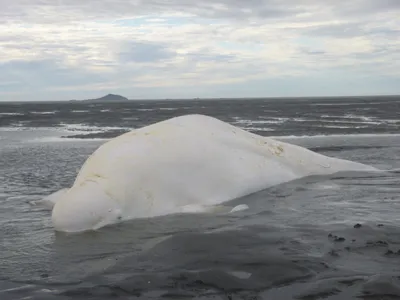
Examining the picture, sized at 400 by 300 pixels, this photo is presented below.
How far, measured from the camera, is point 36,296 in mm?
5625

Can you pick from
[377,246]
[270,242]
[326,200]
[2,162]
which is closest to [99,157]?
[270,242]

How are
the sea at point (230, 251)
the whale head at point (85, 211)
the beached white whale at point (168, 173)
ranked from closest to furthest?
the sea at point (230, 251) < the whale head at point (85, 211) < the beached white whale at point (168, 173)

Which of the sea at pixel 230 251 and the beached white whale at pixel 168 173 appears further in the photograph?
the beached white whale at pixel 168 173

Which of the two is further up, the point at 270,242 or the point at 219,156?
the point at 219,156

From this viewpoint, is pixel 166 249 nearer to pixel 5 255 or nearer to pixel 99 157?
pixel 5 255

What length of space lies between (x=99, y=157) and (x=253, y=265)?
13.6 feet

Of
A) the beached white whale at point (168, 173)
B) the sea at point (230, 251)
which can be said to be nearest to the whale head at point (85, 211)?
the beached white whale at point (168, 173)

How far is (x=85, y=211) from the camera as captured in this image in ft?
27.6

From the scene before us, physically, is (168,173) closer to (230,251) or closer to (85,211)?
(85,211)

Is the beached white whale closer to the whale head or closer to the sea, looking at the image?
the whale head

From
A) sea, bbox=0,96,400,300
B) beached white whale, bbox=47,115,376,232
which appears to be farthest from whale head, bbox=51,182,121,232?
sea, bbox=0,96,400,300

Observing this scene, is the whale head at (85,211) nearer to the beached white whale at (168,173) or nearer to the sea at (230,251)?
the beached white whale at (168,173)

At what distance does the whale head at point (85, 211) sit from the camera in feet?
27.3

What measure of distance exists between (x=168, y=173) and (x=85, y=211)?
5.64 feet
